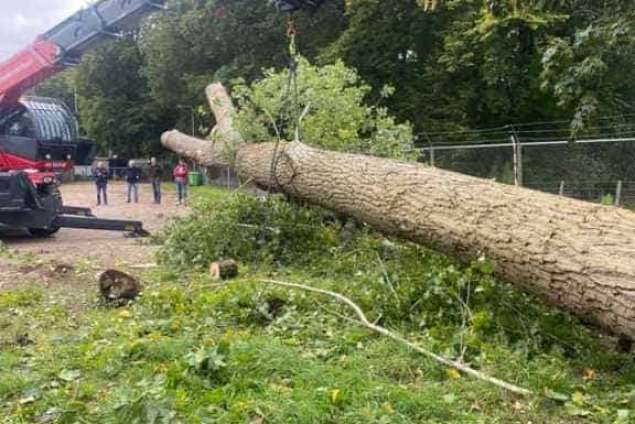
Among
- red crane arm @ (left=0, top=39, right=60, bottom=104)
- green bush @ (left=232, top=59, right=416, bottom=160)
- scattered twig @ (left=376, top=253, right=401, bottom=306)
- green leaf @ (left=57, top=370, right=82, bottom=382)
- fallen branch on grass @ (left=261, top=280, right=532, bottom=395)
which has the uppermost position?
red crane arm @ (left=0, top=39, right=60, bottom=104)

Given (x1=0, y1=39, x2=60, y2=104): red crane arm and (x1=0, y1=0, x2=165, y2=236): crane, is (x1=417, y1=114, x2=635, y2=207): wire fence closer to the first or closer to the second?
(x1=0, y1=0, x2=165, y2=236): crane

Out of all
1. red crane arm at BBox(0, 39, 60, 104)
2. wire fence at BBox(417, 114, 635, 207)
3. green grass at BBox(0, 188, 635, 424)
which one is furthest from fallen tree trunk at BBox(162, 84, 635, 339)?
red crane arm at BBox(0, 39, 60, 104)

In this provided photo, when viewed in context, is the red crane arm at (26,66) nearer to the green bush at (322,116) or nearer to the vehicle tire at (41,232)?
the vehicle tire at (41,232)

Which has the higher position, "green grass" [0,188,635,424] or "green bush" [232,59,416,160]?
"green bush" [232,59,416,160]

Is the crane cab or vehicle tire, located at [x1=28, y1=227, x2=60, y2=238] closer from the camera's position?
vehicle tire, located at [x1=28, y1=227, x2=60, y2=238]

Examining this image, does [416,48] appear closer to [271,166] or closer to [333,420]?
[271,166]

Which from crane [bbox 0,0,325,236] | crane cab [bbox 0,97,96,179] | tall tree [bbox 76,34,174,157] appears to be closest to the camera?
crane [bbox 0,0,325,236]

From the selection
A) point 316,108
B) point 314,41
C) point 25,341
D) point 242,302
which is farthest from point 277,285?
point 314,41

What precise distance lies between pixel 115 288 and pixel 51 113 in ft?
27.3

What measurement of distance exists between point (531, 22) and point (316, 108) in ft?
8.43

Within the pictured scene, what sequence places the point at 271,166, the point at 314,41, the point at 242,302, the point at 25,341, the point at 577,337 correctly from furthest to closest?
the point at 314,41 → the point at 271,166 → the point at 242,302 → the point at 25,341 → the point at 577,337

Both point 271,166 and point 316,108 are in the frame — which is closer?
point 271,166

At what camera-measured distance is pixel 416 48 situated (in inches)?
875

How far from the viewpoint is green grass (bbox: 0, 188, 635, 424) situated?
310cm
